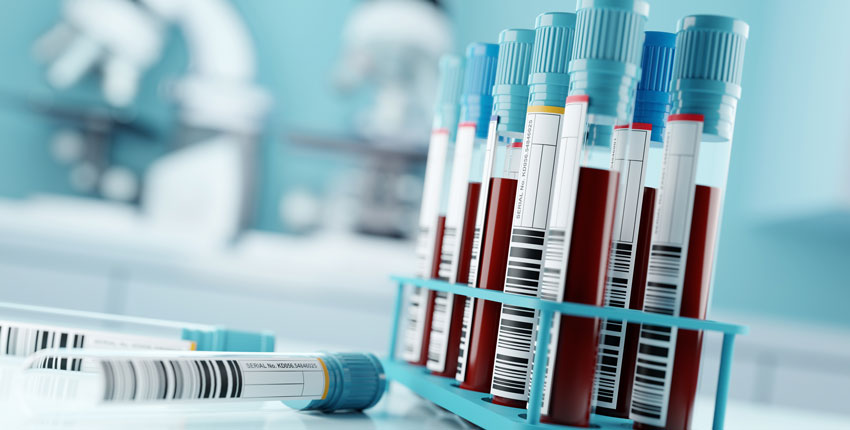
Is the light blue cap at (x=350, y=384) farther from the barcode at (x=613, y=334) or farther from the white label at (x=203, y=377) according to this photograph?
the barcode at (x=613, y=334)

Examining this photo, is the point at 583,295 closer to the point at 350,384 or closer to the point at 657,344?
the point at 657,344

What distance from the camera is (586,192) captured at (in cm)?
45

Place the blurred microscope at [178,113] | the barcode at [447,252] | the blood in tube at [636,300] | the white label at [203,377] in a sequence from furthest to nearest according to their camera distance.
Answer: the blurred microscope at [178,113], the barcode at [447,252], the blood in tube at [636,300], the white label at [203,377]

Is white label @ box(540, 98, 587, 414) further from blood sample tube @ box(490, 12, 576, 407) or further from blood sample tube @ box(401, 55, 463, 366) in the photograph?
blood sample tube @ box(401, 55, 463, 366)

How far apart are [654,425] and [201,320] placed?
1686mm

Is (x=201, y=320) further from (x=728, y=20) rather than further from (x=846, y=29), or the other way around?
(x=846, y=29)

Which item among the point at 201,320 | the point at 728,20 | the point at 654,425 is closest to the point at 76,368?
the point at 654,425

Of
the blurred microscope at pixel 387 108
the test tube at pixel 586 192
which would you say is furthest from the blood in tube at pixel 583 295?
the blurred microscope at pixel 387 108

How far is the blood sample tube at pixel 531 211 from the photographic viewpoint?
0.48 meters

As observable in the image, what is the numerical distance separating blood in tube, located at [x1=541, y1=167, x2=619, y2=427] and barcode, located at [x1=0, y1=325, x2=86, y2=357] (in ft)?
1.11

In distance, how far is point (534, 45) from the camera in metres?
0.53

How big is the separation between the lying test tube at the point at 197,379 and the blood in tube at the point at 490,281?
0.07 meters

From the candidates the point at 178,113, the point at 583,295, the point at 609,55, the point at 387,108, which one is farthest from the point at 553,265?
the point at 178,113

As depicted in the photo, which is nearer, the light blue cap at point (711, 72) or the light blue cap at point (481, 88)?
the light blue cap at point (711, 72)
